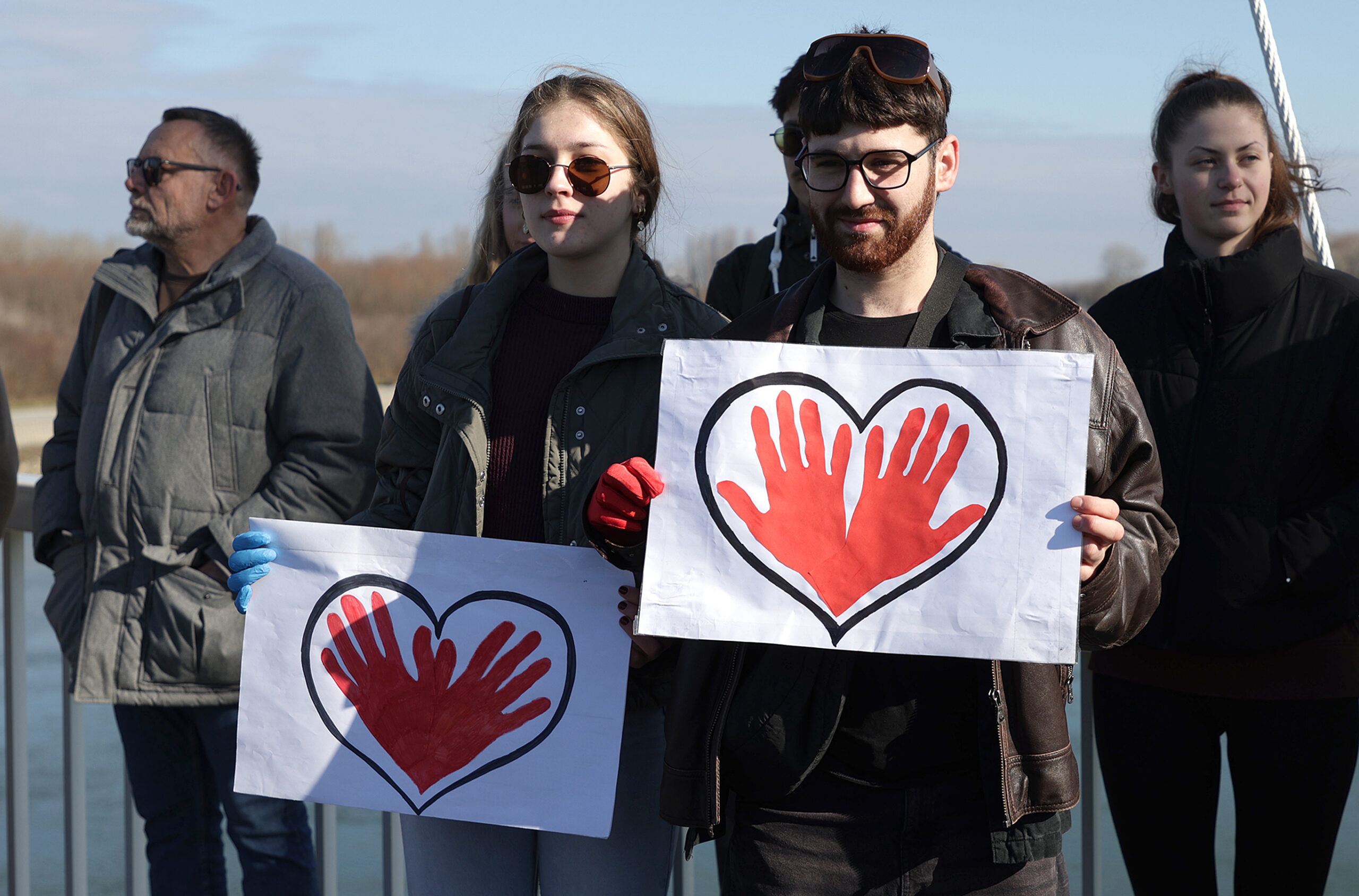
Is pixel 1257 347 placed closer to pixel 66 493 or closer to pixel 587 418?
pixel 587 418

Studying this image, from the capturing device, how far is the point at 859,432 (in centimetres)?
183

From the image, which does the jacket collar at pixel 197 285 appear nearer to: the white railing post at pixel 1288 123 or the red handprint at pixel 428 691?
the red handprint at pixel 428 691

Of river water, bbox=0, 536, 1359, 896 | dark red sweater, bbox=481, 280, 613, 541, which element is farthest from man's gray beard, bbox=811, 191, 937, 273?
river water, bbox=0, 536, 1359, 896

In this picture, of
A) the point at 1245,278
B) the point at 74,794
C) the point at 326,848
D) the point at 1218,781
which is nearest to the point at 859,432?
the point at 1245,278

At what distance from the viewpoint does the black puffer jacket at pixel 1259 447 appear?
2.51 meters

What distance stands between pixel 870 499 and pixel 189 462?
1937 millimetres

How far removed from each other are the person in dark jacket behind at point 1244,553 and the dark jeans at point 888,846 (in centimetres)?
83

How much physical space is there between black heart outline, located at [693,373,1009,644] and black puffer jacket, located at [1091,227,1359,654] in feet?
3.33

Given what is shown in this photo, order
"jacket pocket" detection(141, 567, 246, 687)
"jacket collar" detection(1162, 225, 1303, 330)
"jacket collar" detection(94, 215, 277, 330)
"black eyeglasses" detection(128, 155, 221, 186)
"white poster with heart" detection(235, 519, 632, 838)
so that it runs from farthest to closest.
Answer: "black eyeglasses" detection(128, 155, 221, 186)
"jacket collar" detection(94, 215, 277, 330)
"jacket pocket" detection(141, 567, 246, 687)
"jacket collar" detection(1162, 225, 1303, 330)
"white poster with heart" detection(235, 519, 632, 838)

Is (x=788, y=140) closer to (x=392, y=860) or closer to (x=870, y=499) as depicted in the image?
(x=870, y=499)

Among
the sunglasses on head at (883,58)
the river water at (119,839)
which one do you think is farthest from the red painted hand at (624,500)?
the river water at (119,839)

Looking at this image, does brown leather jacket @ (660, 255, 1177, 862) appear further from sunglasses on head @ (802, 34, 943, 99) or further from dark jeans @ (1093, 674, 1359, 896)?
dark jeans @ (1093, 674, 1359, 896)

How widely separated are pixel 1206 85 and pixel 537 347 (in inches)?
64.7

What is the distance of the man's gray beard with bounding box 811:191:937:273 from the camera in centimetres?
187
